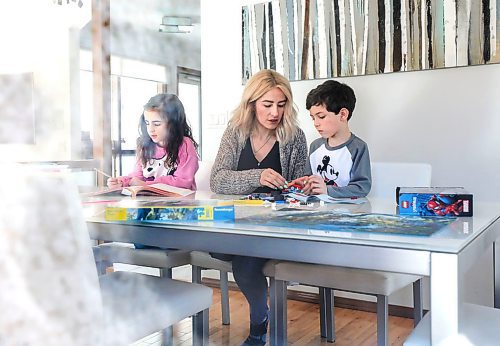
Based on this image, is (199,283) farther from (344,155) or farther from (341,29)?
(341,29)

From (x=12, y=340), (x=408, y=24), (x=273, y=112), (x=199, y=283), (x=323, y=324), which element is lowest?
(x=323, y=324)

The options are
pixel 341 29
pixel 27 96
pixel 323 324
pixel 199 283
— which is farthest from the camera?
pixel 341 29

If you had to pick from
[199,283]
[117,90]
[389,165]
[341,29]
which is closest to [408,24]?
[341,29]

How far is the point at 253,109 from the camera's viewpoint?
4.19 ft

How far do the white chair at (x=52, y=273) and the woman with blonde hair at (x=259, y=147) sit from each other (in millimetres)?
907

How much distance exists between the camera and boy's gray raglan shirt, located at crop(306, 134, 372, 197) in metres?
1.17

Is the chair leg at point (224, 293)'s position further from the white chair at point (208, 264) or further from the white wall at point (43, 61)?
the white wall at point (43, 61)

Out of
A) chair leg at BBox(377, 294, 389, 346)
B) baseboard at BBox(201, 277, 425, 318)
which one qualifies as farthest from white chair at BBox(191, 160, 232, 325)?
baseboard at BBox(201, 277, 425, 318)

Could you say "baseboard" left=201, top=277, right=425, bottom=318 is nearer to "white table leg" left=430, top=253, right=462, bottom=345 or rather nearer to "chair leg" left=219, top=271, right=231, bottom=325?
"chair leg" left=219, top=271, right=231, bottom=325

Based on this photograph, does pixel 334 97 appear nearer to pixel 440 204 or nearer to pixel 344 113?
pixel 344 113

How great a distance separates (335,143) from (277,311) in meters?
0.48

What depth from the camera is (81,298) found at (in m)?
0.22

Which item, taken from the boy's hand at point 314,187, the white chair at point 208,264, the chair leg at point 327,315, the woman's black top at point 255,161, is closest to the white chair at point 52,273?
the white chair at point 208,264

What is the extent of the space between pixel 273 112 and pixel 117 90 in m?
1.07
